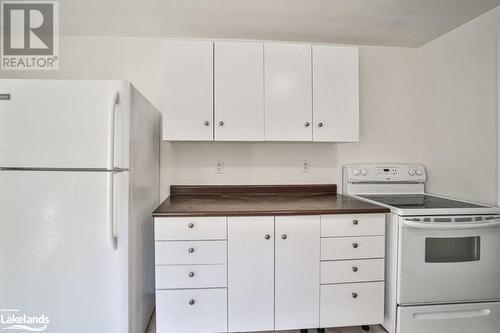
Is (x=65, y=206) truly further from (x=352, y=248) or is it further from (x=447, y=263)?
(x=447, y=263)

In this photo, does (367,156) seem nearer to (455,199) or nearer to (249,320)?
(455,199)

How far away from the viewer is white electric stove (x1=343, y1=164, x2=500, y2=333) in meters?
1.47

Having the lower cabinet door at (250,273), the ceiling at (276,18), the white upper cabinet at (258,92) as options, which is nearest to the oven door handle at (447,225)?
the white upper cabinet at (258,92)

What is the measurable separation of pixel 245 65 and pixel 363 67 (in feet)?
3.87

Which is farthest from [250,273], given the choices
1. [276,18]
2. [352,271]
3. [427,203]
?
[276,18]

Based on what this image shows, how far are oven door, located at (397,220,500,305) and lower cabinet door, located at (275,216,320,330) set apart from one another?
540mm

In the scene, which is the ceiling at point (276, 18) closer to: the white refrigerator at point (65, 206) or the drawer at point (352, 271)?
the white refrigerator at point (65, 206)

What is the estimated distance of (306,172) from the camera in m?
2.15

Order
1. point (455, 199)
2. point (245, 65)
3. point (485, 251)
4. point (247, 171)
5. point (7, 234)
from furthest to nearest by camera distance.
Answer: point (247, 171) → point (455, 199) → point (245, 65) → point (485, 251) → point (7, 234)

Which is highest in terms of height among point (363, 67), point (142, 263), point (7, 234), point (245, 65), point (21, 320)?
point (363, 67)

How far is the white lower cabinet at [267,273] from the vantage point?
1.46 m

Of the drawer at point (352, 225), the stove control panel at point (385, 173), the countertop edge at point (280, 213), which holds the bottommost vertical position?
the drawer at point (352, 225)

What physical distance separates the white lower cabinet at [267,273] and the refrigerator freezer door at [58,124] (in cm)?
55

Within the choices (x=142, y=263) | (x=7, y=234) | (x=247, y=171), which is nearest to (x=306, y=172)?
(x=247, y=171)
